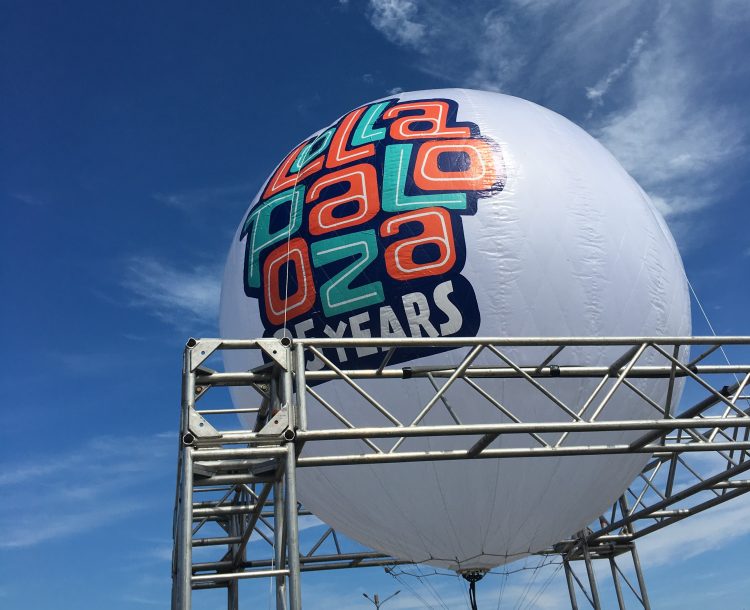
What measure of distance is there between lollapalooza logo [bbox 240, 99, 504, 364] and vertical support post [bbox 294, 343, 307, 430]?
1749 mm

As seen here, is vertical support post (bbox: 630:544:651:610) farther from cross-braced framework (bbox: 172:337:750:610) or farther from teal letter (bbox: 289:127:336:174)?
teal letter (bbox: 289:127:336:174)

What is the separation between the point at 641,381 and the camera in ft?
33.8

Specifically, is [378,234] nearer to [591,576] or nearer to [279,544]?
[279,544]

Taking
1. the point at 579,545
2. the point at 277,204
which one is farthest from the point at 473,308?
the point at 579,545

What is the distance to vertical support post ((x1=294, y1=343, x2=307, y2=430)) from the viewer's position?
24.2ft

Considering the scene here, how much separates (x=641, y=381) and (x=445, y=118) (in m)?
4.88

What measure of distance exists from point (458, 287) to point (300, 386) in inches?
109

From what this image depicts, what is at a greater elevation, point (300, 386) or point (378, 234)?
point (378, 234)

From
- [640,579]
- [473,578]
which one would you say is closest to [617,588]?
[640,579]

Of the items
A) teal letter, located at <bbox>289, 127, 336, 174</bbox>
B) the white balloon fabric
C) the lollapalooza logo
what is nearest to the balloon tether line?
the white balloon fabric

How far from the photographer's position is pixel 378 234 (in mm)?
9516

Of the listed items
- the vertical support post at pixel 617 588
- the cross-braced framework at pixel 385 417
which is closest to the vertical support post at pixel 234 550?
the cross-braced framework at pixel 385 417

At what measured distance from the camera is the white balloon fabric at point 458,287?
30.7ft

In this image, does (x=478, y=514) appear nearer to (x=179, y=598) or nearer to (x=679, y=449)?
(x=679, y=449)
